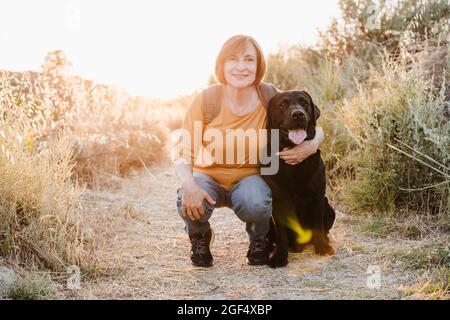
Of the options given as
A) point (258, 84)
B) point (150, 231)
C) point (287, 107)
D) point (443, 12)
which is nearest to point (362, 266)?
point (287, 107)

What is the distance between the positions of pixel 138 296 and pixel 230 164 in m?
1.00

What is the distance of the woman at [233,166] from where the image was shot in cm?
317

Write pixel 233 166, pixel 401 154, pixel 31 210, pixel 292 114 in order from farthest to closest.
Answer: pixel 401 154 → pixel 233 166 → pixel 31 210 → pixel 292 114

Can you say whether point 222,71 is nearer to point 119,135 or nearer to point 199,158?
point 199,158

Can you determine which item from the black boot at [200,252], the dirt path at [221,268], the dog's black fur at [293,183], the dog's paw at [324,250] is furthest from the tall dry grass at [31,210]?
the dog's paw at [324,250]

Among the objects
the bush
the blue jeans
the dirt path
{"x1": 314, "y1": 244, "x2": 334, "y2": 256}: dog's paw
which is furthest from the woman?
the bush

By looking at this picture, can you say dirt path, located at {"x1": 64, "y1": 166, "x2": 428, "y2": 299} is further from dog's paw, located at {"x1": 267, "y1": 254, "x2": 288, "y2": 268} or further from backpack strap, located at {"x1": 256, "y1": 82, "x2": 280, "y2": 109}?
backpack strap, located at {"x1": 256, "y1": 82, "x2": 280, "y2": 109}

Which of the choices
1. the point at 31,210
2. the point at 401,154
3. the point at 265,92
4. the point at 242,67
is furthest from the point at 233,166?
the point at 401,154

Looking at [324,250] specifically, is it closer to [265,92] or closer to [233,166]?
[233,166]

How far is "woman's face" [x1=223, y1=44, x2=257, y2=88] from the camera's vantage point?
3.20 meters

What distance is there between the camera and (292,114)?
3.08 meters

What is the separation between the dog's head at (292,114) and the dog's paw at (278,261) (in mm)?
683

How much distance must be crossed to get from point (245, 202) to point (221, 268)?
0.44m

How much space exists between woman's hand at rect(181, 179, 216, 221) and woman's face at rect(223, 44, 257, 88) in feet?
2.15
